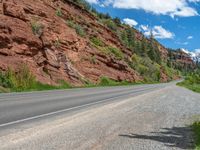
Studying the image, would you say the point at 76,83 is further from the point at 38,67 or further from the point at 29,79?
the point at 29,79

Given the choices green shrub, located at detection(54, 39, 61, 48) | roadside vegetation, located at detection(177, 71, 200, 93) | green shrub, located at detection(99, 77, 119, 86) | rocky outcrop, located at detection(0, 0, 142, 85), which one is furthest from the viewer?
roadside vegetation, located at detection(177, 71, 200, 93)

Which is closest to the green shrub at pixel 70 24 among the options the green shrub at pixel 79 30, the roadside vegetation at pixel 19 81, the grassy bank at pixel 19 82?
the green shrub at pixel 79 30

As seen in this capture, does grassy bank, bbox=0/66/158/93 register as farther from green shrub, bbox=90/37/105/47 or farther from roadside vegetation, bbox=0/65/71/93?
green shrub, bbox=90/37/105/47

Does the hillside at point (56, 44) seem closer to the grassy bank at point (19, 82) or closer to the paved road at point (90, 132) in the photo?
the grassy bank at point (19, 82)

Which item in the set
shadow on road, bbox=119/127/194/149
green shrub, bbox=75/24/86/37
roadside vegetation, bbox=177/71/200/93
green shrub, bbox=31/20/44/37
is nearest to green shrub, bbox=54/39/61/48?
green shrub, bbox=31/20/44/37

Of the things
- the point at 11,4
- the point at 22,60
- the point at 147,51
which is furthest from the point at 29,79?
the point at 147,51

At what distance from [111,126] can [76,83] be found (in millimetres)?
37237

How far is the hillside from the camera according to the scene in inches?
1631

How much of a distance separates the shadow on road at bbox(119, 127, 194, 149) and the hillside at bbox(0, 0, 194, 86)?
2655 cm

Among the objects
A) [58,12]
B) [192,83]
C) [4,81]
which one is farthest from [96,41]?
[192,83]

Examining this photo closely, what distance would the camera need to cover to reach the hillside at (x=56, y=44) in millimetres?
41438

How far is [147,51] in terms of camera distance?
15000 cm

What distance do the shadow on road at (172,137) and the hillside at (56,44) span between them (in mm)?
26546

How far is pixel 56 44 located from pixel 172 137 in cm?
4240
